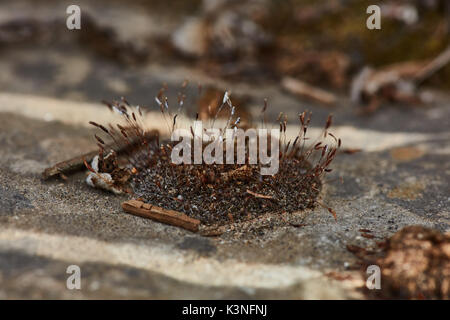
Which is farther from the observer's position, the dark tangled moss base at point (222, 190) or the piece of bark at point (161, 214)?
the dark tangled moss base at point (222, 190)

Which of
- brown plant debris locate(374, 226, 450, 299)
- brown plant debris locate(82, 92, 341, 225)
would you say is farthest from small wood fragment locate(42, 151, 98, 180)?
brown plant debris locate(374, 226, 450, 299)

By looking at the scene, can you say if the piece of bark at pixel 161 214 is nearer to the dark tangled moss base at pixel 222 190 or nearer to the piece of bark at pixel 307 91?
the dark tangled moss base at pixel 222 190

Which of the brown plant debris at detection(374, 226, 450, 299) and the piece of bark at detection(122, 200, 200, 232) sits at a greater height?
the piece of bark at detection(122, 200, 200, 232)

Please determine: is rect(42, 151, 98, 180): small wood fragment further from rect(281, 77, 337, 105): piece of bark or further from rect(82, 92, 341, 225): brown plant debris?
rect(281, 77, 337, 105): piece of bark

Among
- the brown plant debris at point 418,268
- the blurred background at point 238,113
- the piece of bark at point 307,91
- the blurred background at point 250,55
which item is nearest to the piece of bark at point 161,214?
the blurred background at point 238,113
